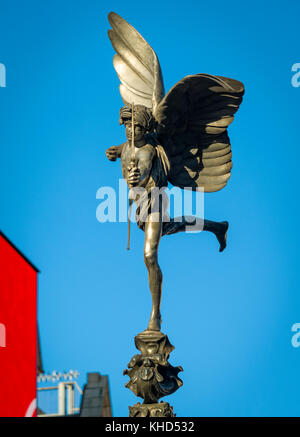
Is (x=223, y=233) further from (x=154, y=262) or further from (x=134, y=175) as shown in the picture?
(x=134, y=175)

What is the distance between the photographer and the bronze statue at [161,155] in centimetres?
1138

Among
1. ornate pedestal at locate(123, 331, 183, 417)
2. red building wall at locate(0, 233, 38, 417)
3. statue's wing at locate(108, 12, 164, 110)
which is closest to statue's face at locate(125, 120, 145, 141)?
statue's wing at locate(108, 12, 164, 110)

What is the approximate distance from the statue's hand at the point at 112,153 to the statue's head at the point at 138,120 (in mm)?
374

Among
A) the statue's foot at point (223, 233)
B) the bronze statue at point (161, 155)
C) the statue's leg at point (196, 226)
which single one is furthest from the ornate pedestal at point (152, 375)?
the statue's foot at point (223, 233)

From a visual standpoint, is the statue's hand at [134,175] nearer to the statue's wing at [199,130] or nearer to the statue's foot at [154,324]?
the statue's wing at [199,130]

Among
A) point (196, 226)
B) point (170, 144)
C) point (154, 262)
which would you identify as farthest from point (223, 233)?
point (170, 144)

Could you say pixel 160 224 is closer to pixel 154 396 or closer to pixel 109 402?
pixel 154 396

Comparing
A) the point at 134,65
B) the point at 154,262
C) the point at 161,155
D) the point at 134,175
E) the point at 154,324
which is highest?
the point at 134,65

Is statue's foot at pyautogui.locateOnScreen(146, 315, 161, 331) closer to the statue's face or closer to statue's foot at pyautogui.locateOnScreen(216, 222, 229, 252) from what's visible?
statue's foot at pyautogui.locateOnScreen(216, 222, 229, 252)

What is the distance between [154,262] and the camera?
11.7 m

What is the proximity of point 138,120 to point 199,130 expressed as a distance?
1.01m

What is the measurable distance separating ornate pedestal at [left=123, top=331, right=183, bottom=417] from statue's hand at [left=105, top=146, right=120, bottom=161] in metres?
2.51

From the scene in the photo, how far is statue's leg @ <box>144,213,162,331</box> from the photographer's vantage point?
1165 centimetres
